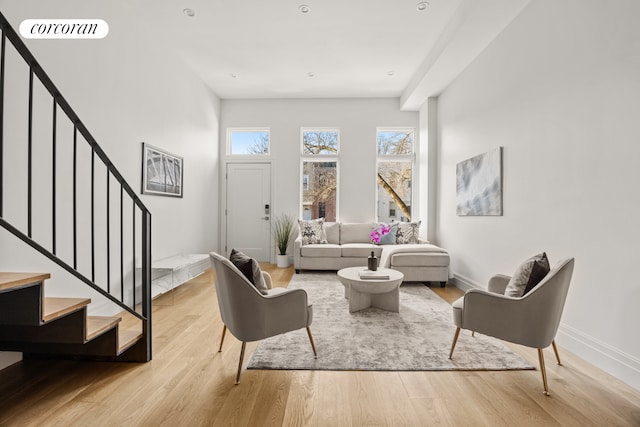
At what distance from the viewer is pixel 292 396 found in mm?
1864

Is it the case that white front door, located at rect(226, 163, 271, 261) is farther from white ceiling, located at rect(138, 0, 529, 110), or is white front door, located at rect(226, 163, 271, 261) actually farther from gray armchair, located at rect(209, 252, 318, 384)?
gray armchair, located at rect(209, 252, 318, 384)

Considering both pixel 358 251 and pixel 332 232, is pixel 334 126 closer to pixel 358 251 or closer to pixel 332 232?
pixel 332 232

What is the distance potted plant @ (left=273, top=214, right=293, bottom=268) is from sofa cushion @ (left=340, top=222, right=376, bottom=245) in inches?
39.7

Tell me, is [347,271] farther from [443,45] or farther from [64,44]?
[64,44]

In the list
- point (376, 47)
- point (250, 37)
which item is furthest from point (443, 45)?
point (250, 37)

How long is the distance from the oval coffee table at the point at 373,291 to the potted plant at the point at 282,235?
103 inches

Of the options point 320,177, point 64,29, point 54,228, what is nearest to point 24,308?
point 54,228

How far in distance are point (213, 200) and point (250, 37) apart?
9.85 ft

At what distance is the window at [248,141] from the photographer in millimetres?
6422

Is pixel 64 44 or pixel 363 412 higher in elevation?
pixel 64 44

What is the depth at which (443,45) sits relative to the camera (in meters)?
3.85

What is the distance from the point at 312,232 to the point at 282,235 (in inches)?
29.2

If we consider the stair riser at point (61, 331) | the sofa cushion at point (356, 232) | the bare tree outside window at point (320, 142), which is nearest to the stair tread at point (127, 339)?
the stair riser at point (61, 331)

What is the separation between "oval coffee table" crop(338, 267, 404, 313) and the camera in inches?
123
